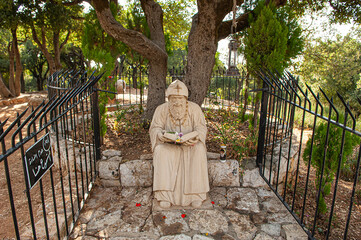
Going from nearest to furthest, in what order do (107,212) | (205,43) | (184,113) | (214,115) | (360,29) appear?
(107,212)
(184,113)
(205,43)
(214,115)
(360,29)

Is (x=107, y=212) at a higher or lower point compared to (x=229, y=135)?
lower

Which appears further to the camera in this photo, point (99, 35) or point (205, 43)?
point (99, 35)

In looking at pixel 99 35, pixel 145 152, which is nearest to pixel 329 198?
pixel 145 152

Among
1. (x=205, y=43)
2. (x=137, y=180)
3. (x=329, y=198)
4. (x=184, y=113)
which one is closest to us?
(x=184, y=113)

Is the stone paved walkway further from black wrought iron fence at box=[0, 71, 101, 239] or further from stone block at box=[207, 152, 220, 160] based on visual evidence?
stone block at box=[207, 152, 220, 160]

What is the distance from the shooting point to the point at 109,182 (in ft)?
12.6

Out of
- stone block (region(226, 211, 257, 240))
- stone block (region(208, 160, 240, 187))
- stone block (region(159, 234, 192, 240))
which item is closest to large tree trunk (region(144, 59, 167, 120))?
stone block (region(208, 160, 240, 187))

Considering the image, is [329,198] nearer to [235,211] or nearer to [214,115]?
[235,211]

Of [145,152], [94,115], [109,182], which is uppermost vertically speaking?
[94,115]

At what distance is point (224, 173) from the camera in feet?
12.5

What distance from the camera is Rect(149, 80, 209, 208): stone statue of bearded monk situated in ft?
10.5

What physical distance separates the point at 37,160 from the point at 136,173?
205 cm

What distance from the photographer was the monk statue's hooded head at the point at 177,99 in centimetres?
324

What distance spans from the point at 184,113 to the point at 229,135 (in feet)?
4.35
